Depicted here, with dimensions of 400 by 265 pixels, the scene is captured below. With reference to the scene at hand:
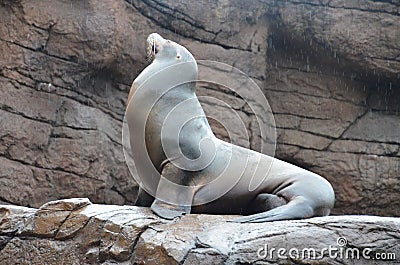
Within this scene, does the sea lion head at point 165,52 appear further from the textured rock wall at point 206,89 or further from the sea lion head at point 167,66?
the textured rock wall at point 206,89

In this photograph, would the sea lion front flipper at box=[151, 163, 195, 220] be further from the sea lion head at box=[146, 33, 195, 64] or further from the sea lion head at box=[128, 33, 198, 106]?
the sea lion head at box=[146, 33, 195, 64]

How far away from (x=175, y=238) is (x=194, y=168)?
79cm

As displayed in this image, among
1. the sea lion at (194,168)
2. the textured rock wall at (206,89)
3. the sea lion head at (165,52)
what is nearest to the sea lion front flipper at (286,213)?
the sea lion at (194,168)

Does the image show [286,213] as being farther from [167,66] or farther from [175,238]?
[167,66]

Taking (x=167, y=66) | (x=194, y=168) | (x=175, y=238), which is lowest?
(x=175, y=238)

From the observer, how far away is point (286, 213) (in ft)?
14.4

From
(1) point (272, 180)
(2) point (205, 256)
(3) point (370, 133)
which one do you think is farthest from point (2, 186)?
(3) point (370, 133)

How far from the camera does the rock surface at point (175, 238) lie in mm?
3854

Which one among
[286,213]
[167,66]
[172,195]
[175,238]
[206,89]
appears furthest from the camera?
[206,89]

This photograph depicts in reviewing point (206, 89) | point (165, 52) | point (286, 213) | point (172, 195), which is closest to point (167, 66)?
point (165, 52)

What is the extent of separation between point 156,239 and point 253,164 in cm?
111

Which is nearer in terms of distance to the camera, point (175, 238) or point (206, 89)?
point (175, 238)

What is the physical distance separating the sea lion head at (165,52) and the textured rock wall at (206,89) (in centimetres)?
230

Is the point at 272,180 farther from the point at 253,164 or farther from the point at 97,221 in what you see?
the point at 97,221
